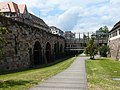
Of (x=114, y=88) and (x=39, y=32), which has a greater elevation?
(x=39, y=32)

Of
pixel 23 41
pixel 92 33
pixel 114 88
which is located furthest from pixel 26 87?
pixel 92 33

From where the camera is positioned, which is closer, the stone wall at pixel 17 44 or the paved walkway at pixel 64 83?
the paved walkway at pixel 64 83

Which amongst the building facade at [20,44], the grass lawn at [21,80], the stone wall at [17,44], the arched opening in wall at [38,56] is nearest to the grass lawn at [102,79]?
the grass lawn at [21,80]

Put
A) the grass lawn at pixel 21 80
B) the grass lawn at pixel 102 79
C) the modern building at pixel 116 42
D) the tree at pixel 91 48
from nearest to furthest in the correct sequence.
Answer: the grass lawn at pixel 21 80
the grass lawn at pixel 102 79
the modern building at pixel 116 42
the tree at pixel 91 48

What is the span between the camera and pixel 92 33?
3130 inches

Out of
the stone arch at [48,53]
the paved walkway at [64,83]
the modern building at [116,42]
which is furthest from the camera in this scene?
the stone arch at [48,53]

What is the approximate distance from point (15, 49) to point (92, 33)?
52068 mm

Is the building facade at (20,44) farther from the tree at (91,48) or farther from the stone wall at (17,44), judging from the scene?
the tree at (91,48)

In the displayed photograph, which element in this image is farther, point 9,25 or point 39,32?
point 39,32

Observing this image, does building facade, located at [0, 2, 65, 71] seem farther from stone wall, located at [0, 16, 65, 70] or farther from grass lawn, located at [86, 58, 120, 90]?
grass lawn, located at [86, 58, 120, 90]

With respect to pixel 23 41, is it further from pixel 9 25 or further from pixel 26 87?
pixel 26 87

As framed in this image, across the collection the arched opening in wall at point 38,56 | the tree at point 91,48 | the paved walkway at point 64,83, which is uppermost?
the tree at point 91,48

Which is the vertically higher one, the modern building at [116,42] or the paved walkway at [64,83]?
the modern building at [116,42]

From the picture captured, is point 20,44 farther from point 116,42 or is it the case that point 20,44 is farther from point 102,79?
point 116,42
